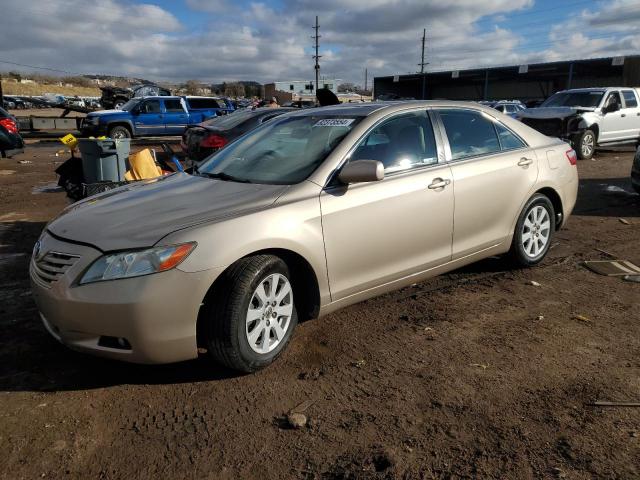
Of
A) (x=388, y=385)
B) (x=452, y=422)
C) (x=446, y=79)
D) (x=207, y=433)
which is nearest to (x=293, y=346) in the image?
(x=388, y=385)

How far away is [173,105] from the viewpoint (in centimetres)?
2036

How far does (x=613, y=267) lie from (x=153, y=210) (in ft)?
14.6

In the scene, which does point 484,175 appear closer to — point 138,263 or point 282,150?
point 282,150

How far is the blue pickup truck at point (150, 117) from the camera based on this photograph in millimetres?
18672

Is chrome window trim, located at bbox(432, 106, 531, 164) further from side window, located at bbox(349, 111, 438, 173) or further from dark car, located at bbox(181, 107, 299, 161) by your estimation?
dark car, located at bbox(181, 107, 299, 161)

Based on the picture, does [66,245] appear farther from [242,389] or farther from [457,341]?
[457,341]

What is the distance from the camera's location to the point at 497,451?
2.48m

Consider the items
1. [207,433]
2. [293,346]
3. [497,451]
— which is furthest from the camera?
[293,346]

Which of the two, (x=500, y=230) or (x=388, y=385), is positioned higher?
(x=500, y=230)

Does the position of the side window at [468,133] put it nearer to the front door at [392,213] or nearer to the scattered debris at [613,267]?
the front door at [392,213]

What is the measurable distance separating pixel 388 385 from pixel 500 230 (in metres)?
2.16

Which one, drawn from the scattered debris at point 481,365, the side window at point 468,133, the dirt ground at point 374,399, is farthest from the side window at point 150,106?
the scattered debris at point 481,365

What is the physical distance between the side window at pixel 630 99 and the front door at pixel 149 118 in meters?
15.7

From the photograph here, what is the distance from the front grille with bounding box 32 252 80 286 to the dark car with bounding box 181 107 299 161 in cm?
564
